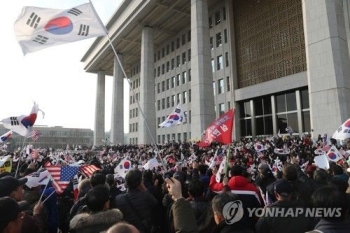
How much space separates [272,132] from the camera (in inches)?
1272

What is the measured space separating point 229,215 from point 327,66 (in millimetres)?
20059

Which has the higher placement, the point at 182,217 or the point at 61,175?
the point at 61,175

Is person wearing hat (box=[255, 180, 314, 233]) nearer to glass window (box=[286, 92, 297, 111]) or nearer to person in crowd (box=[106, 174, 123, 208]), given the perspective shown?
person in crowd (box=[106, 174, 123, 208])

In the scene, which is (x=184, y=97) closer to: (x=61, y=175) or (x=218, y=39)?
(x=218, y=39)

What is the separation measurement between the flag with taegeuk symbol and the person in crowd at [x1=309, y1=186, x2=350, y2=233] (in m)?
6.70

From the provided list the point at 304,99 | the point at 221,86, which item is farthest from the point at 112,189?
the point at 221,86

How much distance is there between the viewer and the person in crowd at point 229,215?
250 centimetres

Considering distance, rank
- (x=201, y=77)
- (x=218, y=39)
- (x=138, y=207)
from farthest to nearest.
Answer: (x=218, y=39) < (x=201, y=77) < (x=138, y=207)

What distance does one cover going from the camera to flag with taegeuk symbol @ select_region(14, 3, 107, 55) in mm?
7328

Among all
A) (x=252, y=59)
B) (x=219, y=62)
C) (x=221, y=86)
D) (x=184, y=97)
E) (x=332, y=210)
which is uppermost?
(x=219, y=62)

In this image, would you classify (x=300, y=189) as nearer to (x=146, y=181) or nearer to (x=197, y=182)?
(x=197, y=182)

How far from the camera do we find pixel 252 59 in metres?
33.7

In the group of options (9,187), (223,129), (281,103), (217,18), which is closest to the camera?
(9,187)

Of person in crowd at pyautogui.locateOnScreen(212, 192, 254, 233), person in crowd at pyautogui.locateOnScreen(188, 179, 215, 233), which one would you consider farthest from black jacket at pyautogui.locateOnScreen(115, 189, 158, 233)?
person in crowd at pyautogui.locateOnScreen(212, 192, 254, 233)
